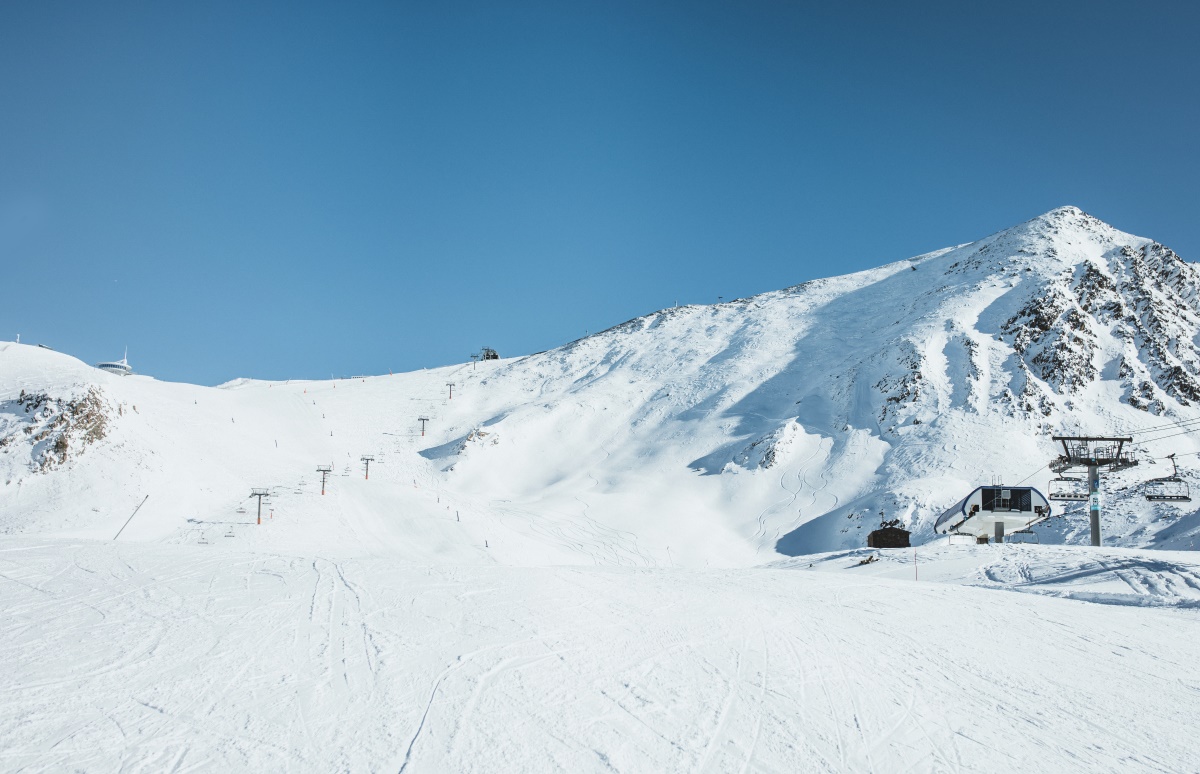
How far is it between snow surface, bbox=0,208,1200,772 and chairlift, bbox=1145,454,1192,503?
0.69m

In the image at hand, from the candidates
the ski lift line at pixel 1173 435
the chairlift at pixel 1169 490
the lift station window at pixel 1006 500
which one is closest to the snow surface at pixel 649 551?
the chairlift at pixel 1169 490

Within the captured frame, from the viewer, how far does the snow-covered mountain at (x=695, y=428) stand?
40.2 meters

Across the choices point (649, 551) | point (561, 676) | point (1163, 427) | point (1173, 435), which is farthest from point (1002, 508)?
point (561, 676)

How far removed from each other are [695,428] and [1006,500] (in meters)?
29.1

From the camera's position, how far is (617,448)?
65.1 m

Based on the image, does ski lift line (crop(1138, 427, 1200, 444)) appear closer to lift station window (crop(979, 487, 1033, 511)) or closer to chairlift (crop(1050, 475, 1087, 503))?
chairlift (crop(1050, 475, 1087, 503))

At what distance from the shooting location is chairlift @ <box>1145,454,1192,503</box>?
37.2m

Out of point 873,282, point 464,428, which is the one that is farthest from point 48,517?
point 873,282

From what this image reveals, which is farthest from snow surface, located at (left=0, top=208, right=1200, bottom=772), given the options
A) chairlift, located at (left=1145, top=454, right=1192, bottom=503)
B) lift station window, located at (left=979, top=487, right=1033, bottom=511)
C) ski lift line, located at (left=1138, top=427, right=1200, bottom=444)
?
lift station window, located at (left=979, top=487, right=1033, bottom=511)

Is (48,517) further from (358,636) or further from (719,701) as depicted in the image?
(719,701)

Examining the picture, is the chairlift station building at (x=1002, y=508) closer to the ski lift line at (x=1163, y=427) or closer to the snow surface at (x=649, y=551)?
the snow surface at (x=649, y=551)

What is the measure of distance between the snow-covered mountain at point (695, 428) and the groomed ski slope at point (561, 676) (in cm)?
2402

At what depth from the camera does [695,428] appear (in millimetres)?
66188

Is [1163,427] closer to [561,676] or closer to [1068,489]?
[1068,489]
